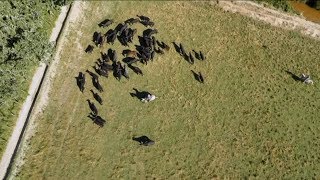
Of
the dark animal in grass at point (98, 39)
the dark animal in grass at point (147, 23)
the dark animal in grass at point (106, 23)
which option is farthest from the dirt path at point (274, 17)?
the dark animal in grass at point (98, 39)

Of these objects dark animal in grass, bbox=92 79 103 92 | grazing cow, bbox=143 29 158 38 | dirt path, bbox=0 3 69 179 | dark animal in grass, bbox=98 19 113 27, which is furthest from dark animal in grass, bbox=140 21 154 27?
dark animal in grass, bbox=92 79 103 92

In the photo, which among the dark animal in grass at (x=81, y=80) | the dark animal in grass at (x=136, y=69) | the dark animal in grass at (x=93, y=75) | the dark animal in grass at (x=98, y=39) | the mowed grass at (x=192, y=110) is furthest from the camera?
the dark animal in grass at (x=98, y=39)

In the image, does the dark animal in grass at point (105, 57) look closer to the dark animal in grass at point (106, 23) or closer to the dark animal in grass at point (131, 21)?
the dark animal in grass at point (106, 23)

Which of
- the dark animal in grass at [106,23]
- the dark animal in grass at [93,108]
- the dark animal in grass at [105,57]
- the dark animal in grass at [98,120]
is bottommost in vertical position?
the dark animal in grass at [98,120]

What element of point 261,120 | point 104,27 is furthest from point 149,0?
point 261,120

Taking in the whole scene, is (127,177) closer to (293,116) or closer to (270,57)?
(293,116)

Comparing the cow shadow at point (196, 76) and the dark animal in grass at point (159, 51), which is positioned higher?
the dark animal in grass at point (159, 51)
